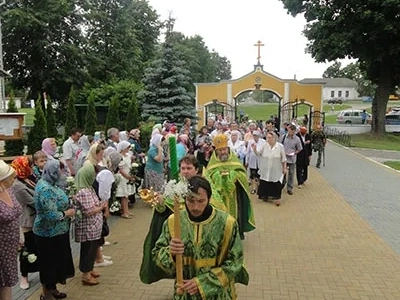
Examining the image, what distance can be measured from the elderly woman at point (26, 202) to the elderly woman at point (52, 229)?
0.22 m

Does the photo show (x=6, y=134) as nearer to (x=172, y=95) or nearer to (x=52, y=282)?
(x=52, y=282)

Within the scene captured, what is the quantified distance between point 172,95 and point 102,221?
50.9 feet

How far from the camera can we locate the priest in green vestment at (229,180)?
6621 millimetres

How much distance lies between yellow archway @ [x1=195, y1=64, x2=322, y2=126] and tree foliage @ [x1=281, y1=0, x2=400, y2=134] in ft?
7.95

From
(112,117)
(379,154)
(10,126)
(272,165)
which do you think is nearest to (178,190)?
(10,126)

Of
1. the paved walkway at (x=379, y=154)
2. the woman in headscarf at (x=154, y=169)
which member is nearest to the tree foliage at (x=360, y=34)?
the paved walkway at (x=379, y=154)

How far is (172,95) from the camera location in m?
20.7

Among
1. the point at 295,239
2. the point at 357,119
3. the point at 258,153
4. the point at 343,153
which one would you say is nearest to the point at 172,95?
the point at 343,153

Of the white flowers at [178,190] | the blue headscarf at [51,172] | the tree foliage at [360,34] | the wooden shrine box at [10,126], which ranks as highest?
the tree foliage at [360,34]

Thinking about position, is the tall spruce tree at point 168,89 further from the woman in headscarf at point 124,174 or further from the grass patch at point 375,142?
the grass patch at point 375,142

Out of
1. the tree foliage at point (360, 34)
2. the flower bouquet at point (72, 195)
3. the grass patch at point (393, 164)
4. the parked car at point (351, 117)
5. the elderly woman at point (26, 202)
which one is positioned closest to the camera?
the elderly woman at point (26, 202)

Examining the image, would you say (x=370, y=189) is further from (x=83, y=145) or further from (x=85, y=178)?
(x=85, y=178)

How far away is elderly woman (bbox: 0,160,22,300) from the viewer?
13.5 ft

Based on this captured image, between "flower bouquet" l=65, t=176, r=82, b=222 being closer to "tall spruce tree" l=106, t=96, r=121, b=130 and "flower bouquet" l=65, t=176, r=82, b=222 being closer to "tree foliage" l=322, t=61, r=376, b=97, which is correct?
"tall spruce tree" l=106, t=96, r=121, b=130
